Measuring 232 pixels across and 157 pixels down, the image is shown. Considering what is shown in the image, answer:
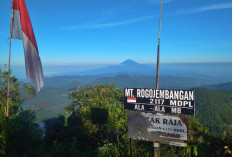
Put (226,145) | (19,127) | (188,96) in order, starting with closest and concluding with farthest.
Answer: (188,96)
(226,145)
(19,127)

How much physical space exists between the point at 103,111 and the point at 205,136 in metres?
10.4

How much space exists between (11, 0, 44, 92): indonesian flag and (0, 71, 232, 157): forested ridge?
2.79 meters

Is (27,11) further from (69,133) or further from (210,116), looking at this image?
(210,116)

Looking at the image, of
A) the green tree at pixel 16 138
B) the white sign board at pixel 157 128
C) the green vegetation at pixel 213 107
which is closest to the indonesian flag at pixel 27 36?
the green tree at pixel 16 138

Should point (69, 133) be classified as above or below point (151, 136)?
below

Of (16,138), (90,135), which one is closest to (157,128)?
(16,138)

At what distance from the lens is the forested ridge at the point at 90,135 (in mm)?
9031

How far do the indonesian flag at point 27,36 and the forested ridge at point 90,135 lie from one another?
2785 millimetres

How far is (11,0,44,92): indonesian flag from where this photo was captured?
304 inches

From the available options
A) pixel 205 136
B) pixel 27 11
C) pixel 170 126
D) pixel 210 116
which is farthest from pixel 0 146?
pixel 210 116

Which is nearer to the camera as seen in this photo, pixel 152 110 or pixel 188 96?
pixel 188 96

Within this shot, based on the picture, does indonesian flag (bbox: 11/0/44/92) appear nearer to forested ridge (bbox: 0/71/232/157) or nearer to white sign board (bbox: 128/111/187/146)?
forested ridge (bbox: 0/71/232/157)

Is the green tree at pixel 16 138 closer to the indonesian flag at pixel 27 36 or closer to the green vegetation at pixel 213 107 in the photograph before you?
the indonesian flag at pixel 27 36

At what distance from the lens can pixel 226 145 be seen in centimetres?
814
